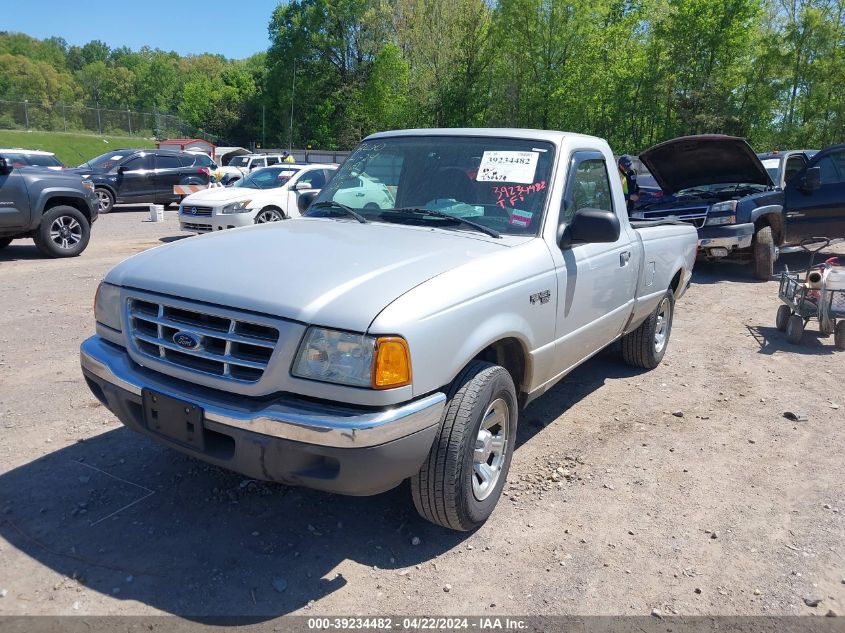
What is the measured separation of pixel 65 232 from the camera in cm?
1034

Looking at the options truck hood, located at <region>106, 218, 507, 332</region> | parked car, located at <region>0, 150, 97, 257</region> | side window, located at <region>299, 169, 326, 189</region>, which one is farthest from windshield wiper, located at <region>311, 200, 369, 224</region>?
side window, located at <region>299, 169, 326, 189</region>

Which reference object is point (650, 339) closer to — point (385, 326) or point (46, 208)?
point (385, 326)

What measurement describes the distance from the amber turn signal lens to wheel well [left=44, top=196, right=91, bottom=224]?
9.61 m

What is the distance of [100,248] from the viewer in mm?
11781

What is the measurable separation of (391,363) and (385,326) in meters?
0.15

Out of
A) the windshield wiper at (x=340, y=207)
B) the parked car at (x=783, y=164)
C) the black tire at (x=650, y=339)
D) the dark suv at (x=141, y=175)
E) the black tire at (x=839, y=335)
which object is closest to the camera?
the windshield wiper at (x=340, y=207)

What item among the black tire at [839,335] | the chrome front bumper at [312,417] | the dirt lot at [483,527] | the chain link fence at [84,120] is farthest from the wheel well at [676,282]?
the chain link fence at [84,120]

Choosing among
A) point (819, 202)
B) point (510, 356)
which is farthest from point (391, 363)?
point (819, 202)

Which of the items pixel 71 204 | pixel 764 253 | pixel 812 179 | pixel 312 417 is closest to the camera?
pixel 312 417

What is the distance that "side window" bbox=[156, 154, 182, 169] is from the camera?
1923cm

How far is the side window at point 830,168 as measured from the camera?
10159 mm

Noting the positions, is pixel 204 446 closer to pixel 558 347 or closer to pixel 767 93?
pixel 558 347

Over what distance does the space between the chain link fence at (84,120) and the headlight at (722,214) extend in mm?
52345

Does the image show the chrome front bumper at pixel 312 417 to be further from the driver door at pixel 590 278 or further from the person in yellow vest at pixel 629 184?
the person in yellow vest at pixel 629 184
